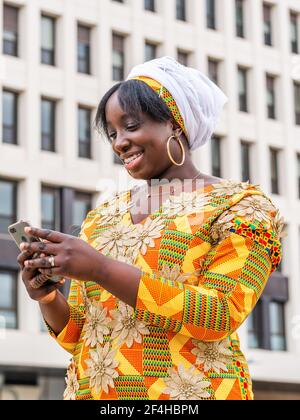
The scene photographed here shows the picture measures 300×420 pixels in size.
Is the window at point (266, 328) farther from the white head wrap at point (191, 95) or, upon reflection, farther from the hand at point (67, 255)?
the hand at point (67, 255)

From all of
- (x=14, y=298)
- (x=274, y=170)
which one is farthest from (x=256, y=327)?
(x=14, y=298)

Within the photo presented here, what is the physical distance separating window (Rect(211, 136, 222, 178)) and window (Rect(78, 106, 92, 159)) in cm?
491

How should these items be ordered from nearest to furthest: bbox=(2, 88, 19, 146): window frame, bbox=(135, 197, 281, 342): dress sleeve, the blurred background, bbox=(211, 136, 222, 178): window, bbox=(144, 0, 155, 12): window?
bbox=(135, 197, 281, 342): dress sleeve → the blurred background → bbox=(2, 88, 19, 146): window frame → bbox=(144, 0, 155, 12): window → bbox=(211, 136, 222, 178): window

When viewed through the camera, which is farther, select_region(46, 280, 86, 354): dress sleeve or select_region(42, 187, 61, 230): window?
select_region(42, 187, 61, 230): window

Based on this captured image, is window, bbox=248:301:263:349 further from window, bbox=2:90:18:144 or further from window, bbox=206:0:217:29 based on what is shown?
window, bbox=2:90:18:144

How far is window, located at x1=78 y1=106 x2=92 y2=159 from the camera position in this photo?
30938 millimetres

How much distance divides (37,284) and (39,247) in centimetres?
24

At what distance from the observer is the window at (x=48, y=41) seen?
3078 centimetres

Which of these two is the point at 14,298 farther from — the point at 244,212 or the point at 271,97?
the point at 244,212

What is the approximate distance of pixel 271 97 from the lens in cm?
3616

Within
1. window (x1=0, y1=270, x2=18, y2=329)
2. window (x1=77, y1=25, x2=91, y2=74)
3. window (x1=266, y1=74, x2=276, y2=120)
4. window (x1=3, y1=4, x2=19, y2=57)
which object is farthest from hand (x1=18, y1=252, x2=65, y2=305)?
window (x1=266, y1=74, x2=276, y2=120)

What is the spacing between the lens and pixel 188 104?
11.9 feet

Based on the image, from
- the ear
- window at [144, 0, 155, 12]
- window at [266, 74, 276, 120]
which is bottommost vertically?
the ear

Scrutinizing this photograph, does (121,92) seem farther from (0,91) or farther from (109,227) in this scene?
(0,91)
